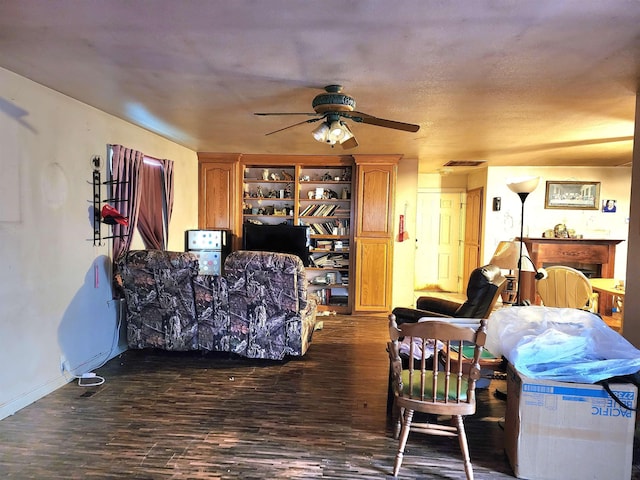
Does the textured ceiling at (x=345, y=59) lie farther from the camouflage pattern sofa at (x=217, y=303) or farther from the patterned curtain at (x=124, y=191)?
the camouflage pattern sofa at (x=217, y=303)

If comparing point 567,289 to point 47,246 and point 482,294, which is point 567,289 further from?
point 47,246

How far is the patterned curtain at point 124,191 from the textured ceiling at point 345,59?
38 centimetres

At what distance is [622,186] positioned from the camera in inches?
238

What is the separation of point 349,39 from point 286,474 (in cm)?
228

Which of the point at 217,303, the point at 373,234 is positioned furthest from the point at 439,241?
the point at 217,303

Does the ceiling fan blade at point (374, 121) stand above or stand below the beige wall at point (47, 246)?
above

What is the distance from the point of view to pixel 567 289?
160 inches

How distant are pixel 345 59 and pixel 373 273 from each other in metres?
3.71

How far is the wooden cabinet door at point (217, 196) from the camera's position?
18.9ft

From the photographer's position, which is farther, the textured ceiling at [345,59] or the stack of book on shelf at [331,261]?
the stack of book on shelf at [331,261]

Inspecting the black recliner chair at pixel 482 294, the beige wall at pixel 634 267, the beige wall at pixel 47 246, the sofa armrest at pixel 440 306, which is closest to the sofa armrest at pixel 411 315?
the black recliner chair at pixel 482 294

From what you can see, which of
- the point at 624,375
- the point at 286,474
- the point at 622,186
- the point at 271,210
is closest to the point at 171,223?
the point at 271,210

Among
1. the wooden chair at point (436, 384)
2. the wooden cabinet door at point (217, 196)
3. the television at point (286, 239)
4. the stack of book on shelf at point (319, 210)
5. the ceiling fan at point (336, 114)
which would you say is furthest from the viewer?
the stack of book on shelf at point (319, 210)

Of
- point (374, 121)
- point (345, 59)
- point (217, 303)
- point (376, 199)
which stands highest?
point (345, 59)
